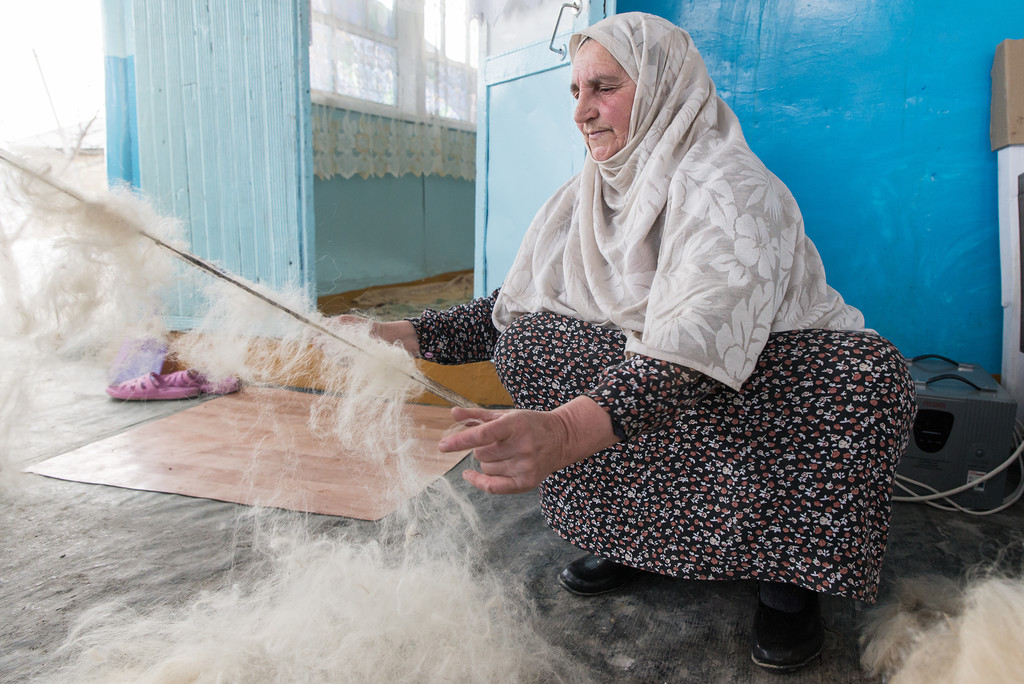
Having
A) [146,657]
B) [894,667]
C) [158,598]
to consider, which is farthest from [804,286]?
[158,598]

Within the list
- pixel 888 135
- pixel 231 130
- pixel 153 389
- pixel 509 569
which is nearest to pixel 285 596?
pixel 509 569

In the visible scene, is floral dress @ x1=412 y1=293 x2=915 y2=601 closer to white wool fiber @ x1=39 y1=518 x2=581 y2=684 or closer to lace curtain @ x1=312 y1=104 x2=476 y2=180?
white wool fiber @ x1=39 y1=518 x2=581 y2=684

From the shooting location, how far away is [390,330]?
4.74 ft

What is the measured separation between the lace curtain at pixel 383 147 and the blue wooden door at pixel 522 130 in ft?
5.37

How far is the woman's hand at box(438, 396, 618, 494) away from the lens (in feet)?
2.67

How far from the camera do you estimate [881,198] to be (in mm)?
2457

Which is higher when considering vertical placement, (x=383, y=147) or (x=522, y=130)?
(x=383, y=147)

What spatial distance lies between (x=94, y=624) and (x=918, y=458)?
2070mm

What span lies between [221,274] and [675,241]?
0.77 m

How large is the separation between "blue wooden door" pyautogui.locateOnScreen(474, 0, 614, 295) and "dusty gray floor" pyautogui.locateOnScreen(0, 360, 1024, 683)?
1.21 meters

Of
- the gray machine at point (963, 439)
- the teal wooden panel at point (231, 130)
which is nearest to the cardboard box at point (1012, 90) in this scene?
the gray machine at point (963, 439)

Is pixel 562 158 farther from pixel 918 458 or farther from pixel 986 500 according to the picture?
pixel 986 500

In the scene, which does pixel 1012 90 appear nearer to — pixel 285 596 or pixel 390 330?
pixel 390 330

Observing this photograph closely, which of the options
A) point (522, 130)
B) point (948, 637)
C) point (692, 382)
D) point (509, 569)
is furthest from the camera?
point (522, 130)
